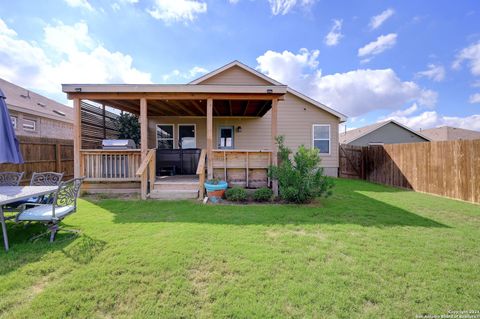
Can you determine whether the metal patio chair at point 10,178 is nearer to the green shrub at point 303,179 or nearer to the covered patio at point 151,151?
the covered patio at point 151,151

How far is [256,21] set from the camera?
9602 mm

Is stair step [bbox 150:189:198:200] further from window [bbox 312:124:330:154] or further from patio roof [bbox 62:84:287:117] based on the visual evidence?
window [bbox 312:124:330:154]

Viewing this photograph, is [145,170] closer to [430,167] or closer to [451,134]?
[430,167]

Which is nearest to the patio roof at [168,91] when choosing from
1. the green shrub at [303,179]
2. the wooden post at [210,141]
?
the wooden post at [210,141]

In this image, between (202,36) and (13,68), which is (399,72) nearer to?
(202,36)

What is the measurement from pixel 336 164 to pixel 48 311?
1152cm

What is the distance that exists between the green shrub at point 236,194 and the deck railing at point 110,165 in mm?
2839

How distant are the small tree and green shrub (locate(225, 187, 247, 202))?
7431 mm

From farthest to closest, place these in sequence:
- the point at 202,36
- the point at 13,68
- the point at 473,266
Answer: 1. the point at 13,68
2. the point at 202,36
3. the point at 473,266

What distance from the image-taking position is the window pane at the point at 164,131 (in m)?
10.3

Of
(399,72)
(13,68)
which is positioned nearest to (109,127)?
(13,68)

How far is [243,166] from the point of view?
Answer: 20.6 ft

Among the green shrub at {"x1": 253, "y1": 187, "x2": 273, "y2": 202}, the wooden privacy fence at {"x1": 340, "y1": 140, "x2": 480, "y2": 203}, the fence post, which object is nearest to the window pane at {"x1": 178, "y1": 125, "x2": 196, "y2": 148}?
the fence post

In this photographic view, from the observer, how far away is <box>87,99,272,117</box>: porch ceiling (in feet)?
24.1
